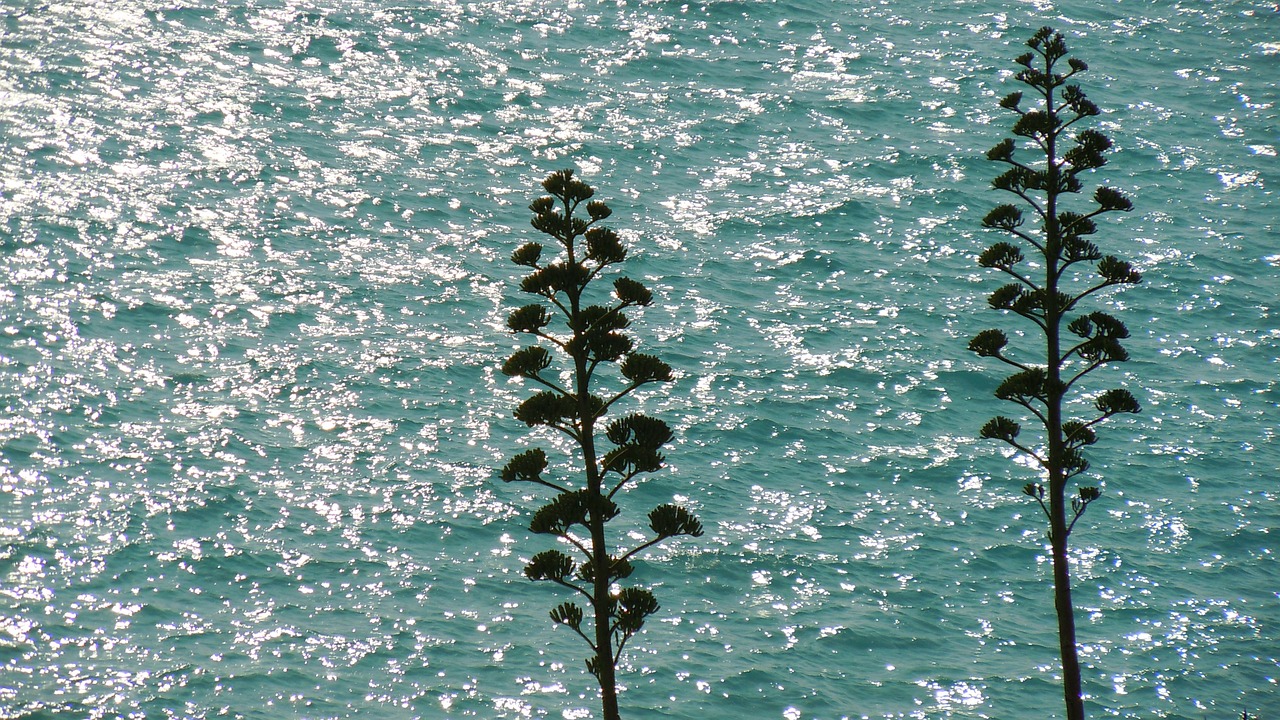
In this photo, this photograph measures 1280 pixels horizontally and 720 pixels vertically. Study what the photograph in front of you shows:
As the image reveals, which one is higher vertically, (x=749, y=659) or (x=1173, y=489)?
(x=1173, y=489)

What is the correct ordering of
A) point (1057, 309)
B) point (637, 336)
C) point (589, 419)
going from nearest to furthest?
point (589, 419) → point (1057, 309) → point (637, 336)

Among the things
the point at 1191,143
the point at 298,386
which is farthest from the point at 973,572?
the point at 1191,143

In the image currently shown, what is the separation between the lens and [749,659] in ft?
92.3

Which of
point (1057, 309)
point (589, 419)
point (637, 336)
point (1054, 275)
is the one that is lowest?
point (637, 336)

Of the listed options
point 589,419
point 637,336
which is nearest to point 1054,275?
point 589,419

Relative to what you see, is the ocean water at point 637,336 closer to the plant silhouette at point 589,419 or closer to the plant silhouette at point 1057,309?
the plant silhouette at point 1057,309

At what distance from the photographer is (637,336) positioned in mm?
41750

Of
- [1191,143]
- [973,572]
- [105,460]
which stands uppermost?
[1191,143]

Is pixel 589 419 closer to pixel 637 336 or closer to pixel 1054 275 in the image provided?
pixel 1054 275

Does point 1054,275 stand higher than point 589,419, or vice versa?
point 1054,275

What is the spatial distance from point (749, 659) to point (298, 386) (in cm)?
1626

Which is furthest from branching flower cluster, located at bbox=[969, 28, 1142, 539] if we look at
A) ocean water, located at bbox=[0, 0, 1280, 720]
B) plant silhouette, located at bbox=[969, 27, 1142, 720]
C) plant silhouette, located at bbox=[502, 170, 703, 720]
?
ocean water, located at bbox=[0, 0, 1280, 720]

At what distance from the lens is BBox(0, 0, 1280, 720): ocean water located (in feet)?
91.9

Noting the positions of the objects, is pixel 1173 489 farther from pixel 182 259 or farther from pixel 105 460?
pixel 182 259
